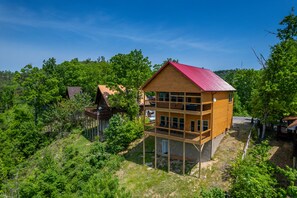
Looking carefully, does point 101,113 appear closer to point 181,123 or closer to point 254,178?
point 181,123

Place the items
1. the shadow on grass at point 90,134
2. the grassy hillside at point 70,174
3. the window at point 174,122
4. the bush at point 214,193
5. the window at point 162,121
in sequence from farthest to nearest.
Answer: the shadow on grass at point 90,134 < the window at point 162,121 < the window at point 174,122 < the grassy hillside at point 70,174 < the bush at point 214,193

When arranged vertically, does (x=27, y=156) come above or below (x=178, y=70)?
below

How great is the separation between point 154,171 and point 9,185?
16.3m

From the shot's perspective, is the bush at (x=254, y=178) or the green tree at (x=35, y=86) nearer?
the bush at (x=254, y=178)

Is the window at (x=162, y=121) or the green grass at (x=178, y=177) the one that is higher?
the window at (x=162, y=121)

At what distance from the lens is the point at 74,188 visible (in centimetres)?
1820

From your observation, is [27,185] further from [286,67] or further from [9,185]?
[286,67]

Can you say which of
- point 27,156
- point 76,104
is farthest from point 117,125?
point 27,156

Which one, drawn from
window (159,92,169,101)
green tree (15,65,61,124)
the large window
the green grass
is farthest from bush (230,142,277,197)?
green tree (15,65,61,124)

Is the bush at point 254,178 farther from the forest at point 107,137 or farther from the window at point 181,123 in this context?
the window at point 181,123

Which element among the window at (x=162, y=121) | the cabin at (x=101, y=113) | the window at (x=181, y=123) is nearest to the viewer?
the window at (x=181, y=123)

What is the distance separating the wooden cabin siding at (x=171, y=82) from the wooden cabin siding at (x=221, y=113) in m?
3.52

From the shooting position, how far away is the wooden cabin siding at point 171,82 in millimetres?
17250

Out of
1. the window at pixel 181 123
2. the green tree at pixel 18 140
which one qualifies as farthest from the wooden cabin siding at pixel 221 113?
the green tree at pixel 18 140
